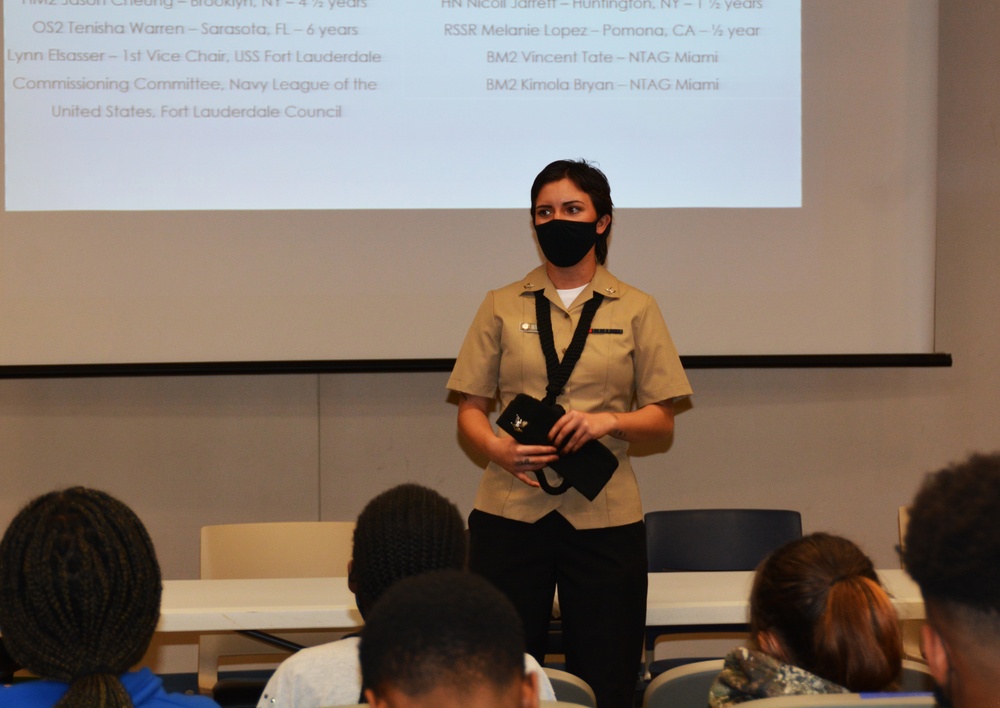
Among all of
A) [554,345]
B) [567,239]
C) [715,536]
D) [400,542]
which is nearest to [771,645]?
[400,542]

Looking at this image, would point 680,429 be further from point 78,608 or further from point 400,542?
point 78,608

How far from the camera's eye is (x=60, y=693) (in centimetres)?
121

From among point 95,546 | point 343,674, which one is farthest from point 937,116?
point 95,546

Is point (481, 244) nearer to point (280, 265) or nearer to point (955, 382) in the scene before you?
point (280, 265)

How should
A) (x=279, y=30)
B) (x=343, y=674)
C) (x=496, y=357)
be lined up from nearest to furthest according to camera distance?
(x=343, y=674), (x=496, y=357), (x=279, y=30)

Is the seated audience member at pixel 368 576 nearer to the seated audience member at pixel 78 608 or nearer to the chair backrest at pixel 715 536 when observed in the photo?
the seated audience member at pixel 78 608

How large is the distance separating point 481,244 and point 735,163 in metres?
0.91

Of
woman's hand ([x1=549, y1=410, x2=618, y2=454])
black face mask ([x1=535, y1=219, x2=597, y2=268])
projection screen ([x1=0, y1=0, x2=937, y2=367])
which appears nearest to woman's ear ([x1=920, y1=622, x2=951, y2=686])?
woman's hand ([x1=549, y1=410, x2=618, y2=454])

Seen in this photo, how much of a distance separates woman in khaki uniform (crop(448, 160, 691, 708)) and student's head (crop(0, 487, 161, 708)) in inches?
46.3

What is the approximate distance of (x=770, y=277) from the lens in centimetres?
351

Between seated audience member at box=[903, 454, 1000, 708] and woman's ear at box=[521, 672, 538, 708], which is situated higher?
seated audience member at box=[903, 454, 1000, 708]

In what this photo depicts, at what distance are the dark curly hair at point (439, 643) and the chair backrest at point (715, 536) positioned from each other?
2154mm

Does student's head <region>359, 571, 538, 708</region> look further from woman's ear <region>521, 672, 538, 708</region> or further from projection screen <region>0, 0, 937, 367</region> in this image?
projection screen <region>0, 0, 937, 367</region>

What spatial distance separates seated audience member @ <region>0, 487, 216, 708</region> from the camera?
46.6 inches
